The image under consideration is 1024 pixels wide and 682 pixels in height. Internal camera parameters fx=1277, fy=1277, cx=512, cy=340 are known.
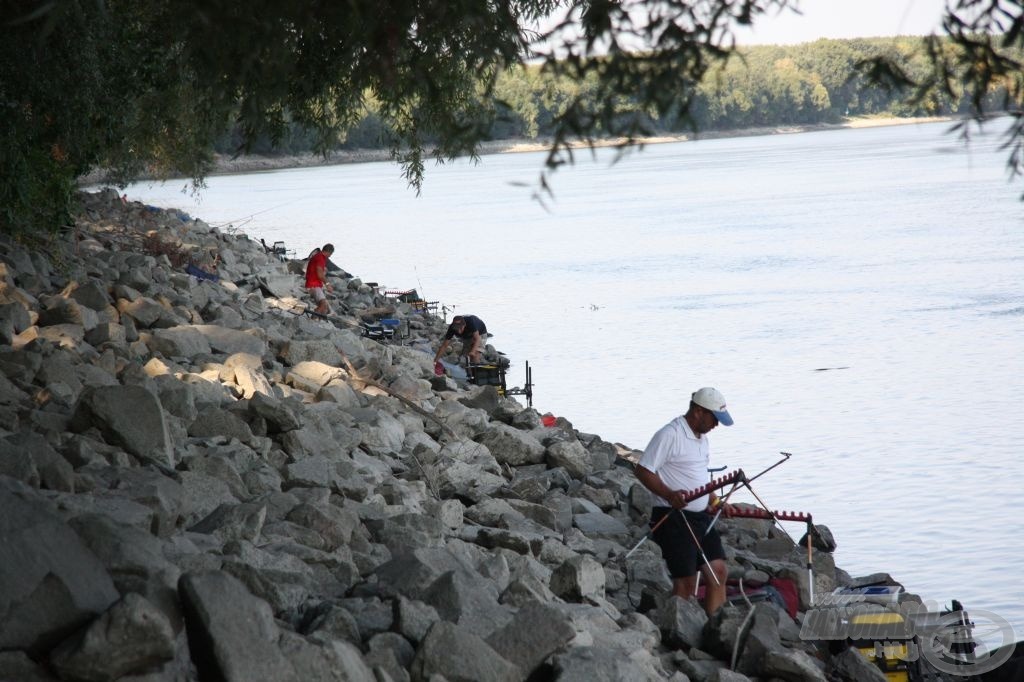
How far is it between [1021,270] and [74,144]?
26.9m

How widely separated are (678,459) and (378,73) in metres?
4.32

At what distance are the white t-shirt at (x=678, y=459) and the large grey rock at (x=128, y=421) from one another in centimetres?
298

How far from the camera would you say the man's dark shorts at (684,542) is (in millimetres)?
8094

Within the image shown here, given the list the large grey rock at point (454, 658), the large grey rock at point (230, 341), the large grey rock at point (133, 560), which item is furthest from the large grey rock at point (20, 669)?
the large grey rock at point (230, 341)

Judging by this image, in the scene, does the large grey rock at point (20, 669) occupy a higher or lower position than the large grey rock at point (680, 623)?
higher

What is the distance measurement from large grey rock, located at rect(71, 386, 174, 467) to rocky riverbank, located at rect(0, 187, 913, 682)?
0.01 meters

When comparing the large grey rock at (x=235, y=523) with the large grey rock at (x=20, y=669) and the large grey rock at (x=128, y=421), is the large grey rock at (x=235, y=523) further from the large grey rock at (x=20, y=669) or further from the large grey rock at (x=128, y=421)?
the large grey rock at (x=20, y=669)

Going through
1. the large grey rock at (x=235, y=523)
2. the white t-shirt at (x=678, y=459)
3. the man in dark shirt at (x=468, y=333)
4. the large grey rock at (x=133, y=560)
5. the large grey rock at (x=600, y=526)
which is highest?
the large grey rock at (x=133, y=560)

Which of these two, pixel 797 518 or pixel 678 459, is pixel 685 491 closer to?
pixel 678 459

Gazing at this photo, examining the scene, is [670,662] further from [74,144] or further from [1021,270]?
[1021,270]

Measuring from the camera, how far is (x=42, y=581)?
4301 mm

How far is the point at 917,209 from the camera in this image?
4978 cm

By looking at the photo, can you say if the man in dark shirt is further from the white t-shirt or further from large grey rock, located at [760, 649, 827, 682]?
large grey rock, located at [760, 649, 827, 682]

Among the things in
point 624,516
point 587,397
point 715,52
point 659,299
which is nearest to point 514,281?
point 659,299
